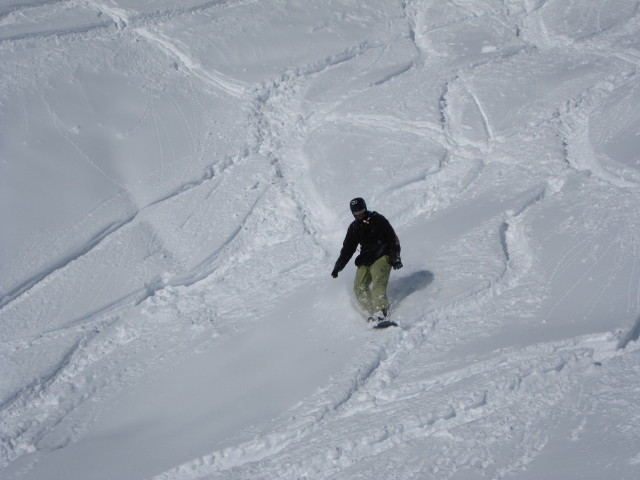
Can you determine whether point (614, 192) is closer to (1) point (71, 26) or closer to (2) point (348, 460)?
(2) point (348, 460)

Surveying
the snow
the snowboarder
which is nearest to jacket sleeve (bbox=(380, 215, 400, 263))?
the snowboarder

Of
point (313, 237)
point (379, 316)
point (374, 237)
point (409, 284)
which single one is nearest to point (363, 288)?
point (379, 316)

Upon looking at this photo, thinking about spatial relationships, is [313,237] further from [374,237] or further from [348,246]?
[374,237]

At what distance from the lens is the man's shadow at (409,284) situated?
870cm

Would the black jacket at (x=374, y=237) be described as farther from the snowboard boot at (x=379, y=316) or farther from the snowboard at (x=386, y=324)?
the snowboard at (x=386, y=324)

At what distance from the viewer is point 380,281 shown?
8.04m

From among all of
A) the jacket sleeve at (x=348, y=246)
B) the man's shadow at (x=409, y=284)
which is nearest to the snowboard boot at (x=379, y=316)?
the man's shadow at (x=409, y=284)

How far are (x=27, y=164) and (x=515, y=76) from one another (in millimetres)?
7941

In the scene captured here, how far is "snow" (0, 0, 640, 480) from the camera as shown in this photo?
22.3ft

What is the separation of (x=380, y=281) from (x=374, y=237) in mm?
465

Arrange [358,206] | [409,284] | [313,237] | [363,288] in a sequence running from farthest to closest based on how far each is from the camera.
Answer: [313,237] → [409,284] → [363,288] → [358,206]

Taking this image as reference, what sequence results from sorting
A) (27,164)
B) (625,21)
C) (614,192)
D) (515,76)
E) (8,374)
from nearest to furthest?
(8,374), (614,192), (27,164), (515,76), (625,21)

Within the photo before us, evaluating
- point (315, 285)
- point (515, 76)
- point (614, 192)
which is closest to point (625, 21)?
point (515, 76)

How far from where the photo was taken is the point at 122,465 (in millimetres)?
6996
